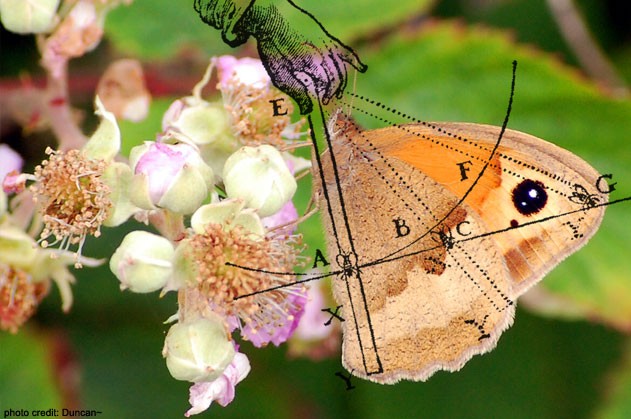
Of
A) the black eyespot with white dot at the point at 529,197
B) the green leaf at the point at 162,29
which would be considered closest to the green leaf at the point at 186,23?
the green leaf at the point at 162,29

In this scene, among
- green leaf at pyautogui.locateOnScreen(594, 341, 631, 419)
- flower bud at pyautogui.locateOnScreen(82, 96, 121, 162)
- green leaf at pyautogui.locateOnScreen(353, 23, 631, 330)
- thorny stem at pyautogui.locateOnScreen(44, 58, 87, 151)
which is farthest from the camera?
green leaf at pyautogui.locateOnScreen(594, 341, 631, 419)

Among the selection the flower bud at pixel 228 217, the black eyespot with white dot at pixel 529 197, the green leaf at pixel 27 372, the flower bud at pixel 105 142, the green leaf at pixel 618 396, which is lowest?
the green leaf at pixel 27 372

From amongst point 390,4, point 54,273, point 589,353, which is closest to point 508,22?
point 390,4

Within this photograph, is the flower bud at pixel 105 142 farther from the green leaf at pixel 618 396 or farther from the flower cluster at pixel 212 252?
the green leaf at pixel 618 396

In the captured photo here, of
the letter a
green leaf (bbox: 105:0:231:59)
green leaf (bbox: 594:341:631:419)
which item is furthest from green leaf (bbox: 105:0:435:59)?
green leaf (bbox: 594:341:631:419)

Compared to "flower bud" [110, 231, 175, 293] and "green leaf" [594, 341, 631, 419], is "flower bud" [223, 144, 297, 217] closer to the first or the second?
"flower bud" [110, 231, 175, 293]

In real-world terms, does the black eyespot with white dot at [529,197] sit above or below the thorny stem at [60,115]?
above
